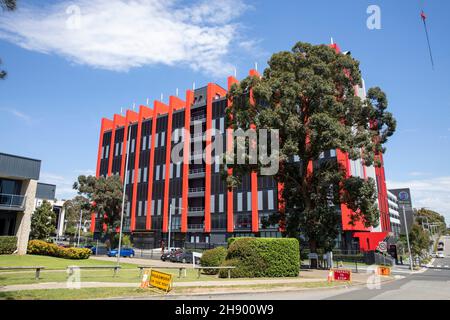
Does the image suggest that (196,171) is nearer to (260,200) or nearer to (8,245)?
(260,200)

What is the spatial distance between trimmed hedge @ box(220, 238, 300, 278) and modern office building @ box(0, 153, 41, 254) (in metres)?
20.4

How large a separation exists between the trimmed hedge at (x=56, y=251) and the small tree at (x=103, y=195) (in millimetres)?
14287

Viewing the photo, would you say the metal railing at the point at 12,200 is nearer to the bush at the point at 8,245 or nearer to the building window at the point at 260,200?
the bush at the point at 8,245

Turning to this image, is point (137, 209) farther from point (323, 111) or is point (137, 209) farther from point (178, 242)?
point (323, 111)

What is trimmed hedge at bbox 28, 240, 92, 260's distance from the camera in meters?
28.9

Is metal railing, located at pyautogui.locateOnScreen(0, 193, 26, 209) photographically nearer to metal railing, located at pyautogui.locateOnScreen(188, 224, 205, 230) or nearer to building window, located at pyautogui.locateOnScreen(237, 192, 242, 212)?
building window, located at pyautogui.locateOnScreen(237, 192, 242, 212)

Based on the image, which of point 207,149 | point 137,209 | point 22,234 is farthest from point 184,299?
point 137,209

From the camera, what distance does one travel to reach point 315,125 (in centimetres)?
2291

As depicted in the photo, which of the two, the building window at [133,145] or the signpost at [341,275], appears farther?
the building window at [133,145]

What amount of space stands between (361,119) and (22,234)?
30.3m

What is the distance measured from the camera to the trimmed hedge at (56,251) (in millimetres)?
28891

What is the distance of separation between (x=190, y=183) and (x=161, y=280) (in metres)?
47.8

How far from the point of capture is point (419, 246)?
45.5m

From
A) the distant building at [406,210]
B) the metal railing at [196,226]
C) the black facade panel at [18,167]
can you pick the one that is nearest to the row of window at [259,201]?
the metal railing at [196,226]
